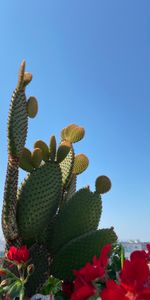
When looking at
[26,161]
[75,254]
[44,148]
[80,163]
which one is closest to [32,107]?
[44,148]

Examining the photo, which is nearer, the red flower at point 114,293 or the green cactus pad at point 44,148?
the red flower at point 114,293

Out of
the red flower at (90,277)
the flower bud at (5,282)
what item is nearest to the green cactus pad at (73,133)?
the flower bud at (5,282)

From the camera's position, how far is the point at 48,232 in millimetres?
3080

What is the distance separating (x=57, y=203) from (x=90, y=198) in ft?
0.91

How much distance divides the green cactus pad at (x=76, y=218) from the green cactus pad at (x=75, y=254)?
77mm

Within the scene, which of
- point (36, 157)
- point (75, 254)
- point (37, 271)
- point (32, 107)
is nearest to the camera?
point (37, 271)

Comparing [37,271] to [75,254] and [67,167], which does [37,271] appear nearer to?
[75,254]

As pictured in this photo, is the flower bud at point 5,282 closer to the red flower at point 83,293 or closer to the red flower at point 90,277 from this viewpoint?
the red flower at point 90,277

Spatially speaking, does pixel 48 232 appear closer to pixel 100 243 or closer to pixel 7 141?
pixel 100 243

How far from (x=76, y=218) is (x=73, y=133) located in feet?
2.68

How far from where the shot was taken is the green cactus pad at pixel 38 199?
9.65 feet

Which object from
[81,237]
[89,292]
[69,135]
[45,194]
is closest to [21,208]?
[45,194]

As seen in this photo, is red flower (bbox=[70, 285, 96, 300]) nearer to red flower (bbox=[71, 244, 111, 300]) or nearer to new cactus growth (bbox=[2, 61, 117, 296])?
red flower (bbox=[71, 244, 111, 300])

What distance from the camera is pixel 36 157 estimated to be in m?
3.12
